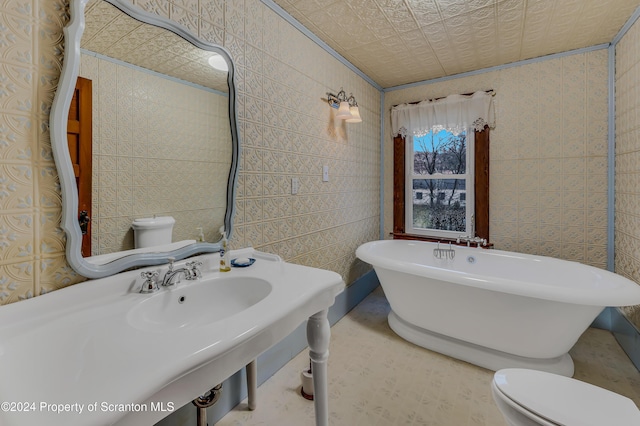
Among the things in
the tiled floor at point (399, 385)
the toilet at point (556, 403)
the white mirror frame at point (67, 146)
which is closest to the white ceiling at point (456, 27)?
the white mirror frame at point (67, 146)

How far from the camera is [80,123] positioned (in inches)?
39.1

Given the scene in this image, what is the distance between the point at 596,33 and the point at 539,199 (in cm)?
131

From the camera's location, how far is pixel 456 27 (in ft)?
6.75

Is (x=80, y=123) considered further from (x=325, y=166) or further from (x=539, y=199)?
(x=539, y=199)

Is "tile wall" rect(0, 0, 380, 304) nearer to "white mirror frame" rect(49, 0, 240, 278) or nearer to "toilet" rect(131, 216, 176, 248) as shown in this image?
"white mirror frame" rect(49, 0, 240, 278)

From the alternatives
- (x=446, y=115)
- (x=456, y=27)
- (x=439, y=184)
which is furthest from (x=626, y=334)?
(x=456, y=27)

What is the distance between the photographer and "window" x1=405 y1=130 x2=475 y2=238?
2.97m

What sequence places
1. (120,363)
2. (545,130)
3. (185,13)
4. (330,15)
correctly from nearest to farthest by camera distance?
(120,363) → (185,13) → (330,15) → (545,130)

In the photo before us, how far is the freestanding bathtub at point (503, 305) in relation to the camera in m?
1.58

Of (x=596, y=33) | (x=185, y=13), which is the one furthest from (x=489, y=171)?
(x=185, y=13)

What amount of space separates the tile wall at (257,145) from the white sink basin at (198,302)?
0.29 m

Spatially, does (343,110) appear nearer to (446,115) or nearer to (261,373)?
(446,115)

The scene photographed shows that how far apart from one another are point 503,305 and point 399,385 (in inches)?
31.5

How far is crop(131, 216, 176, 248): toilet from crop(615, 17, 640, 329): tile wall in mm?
2877
